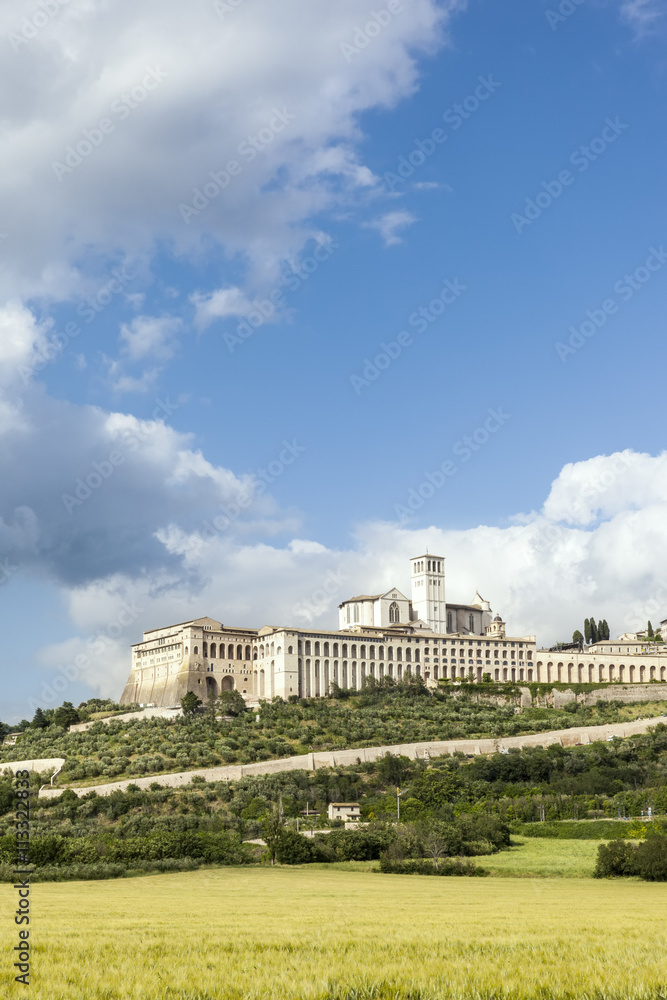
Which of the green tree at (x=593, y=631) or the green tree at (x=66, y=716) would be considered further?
the green tree at (x=593, y=631)

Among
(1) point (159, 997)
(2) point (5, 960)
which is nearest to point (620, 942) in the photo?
(1) point (159, 997)

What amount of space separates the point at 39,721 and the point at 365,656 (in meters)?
32.8

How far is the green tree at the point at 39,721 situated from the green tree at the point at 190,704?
14.9 metres

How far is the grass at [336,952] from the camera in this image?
7.63 meters

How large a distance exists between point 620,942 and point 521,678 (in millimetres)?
95096

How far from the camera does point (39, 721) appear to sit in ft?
297

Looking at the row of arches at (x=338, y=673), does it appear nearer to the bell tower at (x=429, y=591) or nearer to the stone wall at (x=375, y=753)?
the bell tower at (x=429, y=591)

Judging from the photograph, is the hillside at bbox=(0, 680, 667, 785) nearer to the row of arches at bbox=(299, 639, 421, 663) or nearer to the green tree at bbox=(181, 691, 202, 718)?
the green tree at bbox=(181, 691, 202, 718)

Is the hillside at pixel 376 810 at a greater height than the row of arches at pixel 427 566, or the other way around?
the row of arches at pixel 427 566

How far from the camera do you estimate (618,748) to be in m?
65.6

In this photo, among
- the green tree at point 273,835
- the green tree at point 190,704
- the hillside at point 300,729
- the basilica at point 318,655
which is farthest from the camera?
the basilica at point 318,655

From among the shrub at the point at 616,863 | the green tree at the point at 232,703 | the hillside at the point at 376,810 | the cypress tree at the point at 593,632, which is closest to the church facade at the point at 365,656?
the green tree at the point at 232,703

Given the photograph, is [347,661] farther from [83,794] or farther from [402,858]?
[402,858]

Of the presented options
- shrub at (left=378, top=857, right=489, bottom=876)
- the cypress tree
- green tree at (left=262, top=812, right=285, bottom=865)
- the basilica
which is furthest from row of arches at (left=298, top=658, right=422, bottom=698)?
shrub at (left=378, top=857, right=489, bottom=876)
